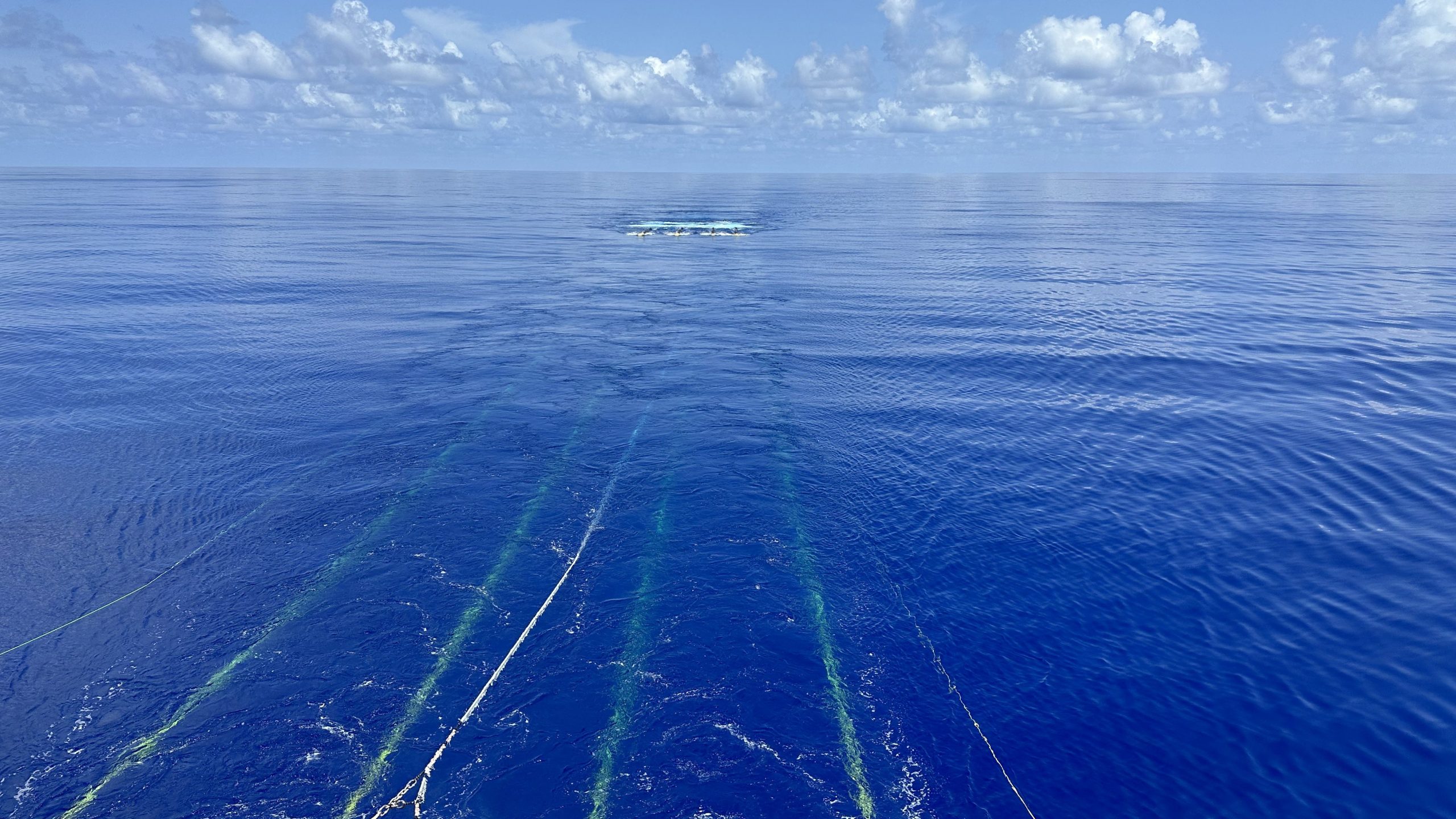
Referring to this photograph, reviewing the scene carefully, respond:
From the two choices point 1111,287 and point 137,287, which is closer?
point 137,287

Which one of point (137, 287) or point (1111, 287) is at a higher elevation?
point (137, 287)

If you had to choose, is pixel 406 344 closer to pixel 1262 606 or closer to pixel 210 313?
pixel 210 313

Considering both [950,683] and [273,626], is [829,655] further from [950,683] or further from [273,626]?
[273,626]

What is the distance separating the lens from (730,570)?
46406mm

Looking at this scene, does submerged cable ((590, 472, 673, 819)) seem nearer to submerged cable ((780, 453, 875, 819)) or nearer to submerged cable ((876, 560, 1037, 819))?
submerged cable ((780, 453, 875, 819))

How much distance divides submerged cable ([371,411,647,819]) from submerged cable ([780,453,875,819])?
40.9ft

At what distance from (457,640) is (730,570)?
15.4 metres

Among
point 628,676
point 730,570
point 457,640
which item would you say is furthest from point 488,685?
point 730,570

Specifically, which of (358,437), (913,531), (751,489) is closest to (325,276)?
(358,437)

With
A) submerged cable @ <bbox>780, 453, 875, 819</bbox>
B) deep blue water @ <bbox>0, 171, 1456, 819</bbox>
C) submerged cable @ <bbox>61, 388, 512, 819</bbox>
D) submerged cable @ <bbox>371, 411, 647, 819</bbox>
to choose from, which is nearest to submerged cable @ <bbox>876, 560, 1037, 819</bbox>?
deep blue water @ <bbox>0, 171, 1456, 819</bbox>

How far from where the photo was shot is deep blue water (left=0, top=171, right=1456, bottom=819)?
3241 cm

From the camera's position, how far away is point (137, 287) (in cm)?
12188

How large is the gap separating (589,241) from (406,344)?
103 meters

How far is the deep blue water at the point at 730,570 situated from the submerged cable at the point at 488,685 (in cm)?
51
